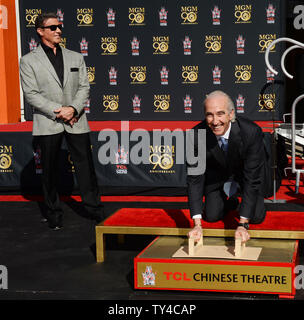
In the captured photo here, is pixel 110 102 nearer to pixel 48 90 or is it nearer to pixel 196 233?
pixel 48 90

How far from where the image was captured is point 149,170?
6.10 meters

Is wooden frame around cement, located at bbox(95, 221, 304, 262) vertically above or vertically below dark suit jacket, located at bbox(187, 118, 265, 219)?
below

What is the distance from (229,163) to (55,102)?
1.72m

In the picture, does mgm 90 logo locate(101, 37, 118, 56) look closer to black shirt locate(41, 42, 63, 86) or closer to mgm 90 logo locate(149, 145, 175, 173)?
mgm 90 logo locate(149, 145, 175, 173)

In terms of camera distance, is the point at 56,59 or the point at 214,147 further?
the point at 56,59

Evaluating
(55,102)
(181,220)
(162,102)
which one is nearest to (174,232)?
(181,220)

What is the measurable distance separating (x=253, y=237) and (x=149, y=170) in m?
2.99

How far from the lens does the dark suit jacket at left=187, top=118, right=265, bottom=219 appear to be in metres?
3.17

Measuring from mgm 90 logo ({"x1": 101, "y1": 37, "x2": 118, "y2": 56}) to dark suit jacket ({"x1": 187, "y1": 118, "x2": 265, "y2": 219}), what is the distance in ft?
14.4

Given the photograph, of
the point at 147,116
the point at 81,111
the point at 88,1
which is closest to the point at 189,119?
the point at 147,116

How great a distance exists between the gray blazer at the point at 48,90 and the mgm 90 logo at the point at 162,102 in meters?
3.07

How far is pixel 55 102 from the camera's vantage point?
14.1ft

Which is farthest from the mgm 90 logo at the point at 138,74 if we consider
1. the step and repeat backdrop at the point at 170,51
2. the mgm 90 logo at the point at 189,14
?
the mgm 90 logo at the point at 189,14

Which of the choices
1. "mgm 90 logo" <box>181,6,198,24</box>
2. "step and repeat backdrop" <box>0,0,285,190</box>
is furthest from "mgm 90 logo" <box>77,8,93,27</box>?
"mgm 90 logo" <box>181,6,198,24</box>
